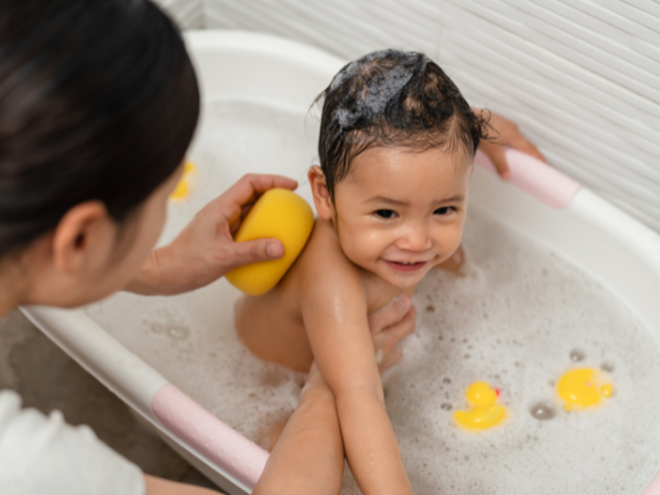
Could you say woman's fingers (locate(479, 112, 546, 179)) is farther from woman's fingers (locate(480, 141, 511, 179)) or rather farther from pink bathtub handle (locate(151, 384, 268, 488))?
pink bathtub handle (locate(151, 384, 268, 488))

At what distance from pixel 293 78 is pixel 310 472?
3.37ft

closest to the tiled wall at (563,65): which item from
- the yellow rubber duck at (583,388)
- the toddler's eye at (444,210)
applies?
the yellow rubber duck at (583,388)

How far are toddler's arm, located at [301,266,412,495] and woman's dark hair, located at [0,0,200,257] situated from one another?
555 mm

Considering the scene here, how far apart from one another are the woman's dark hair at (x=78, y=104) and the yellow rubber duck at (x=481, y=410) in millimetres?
922

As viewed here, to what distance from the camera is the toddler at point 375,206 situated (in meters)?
0.96

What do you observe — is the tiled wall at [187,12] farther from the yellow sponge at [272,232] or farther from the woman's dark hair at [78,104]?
the woman's dark hair at [78,104]

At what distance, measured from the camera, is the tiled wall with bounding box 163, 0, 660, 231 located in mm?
1225

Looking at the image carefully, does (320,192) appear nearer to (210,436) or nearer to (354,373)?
(354,373)

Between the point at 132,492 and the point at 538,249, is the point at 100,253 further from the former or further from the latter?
the point at 538,249

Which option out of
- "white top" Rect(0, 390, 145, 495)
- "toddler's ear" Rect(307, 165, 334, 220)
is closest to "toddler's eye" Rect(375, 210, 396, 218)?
"toddler's ear" Rect(307, 165, 334, 220)

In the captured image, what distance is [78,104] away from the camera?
0.52m

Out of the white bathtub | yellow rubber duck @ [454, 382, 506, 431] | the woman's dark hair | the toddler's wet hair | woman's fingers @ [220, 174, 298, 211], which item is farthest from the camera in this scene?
yellow rubber duck @ [454, 382, 506, 431]

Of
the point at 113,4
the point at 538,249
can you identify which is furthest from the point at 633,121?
the point at 113,4

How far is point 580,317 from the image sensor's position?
142cm
